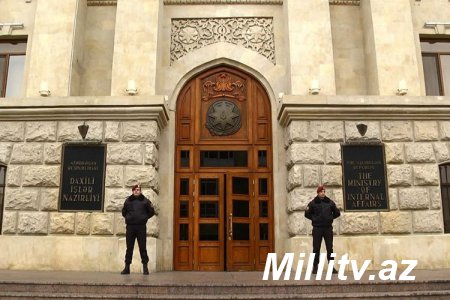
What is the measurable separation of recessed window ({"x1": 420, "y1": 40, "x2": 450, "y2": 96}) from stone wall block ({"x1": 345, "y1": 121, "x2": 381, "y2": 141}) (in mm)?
2859

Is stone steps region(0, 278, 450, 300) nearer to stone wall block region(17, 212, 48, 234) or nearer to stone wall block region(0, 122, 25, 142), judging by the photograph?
stone wall block region(17, 212, 48, 234)

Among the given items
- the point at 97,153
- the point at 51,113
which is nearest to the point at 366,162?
the point at 97,153

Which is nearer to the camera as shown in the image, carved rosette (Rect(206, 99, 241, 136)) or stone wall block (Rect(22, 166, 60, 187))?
stone wall block (Rect(22, 166, 60, 187))

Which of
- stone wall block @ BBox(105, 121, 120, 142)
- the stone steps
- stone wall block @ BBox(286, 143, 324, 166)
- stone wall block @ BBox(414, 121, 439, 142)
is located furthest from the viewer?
stone wall block @ BBox(414, 121, 439, 142)

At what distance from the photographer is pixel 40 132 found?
12.4 metres

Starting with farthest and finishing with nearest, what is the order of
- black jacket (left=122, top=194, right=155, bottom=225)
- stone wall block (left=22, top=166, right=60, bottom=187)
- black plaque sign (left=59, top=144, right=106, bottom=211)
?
1. stone wall block (left=22, top=166, right=60, bottom=187)
2. black plaque sign (left=59, top=144, right=106, bottom=211)
3. black jacket (left=122, top=194, right=155, bottom=225)

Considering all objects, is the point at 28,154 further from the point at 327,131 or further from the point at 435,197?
the point at 435,197

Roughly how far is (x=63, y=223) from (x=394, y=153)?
29.6 ft

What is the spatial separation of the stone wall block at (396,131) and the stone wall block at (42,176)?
896 cm

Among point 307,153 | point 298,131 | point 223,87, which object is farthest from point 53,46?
point 307,153

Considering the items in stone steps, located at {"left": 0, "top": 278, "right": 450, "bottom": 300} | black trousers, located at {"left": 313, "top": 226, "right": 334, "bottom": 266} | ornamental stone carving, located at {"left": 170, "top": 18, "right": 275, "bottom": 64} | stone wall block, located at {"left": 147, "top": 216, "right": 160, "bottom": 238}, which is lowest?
stone steps, located at {"left": 0, "top": 278, "right": 450, "bottom": 300}

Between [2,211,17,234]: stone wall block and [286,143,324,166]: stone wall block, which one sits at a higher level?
[286,143,324,166]: stone wall block

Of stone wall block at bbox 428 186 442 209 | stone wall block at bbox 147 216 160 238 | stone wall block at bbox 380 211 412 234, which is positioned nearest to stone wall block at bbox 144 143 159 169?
stone wall block at bbox 147 216 160 238

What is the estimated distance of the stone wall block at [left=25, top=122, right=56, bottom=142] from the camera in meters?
12.4
